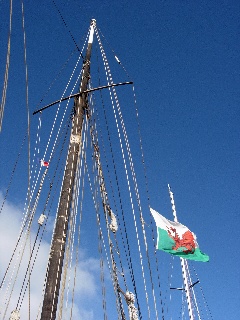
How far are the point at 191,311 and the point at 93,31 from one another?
57.8 feet

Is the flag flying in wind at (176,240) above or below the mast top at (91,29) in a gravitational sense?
below

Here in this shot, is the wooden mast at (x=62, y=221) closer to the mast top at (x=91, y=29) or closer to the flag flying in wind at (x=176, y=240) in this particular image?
the mast top at (x=91, y=29)

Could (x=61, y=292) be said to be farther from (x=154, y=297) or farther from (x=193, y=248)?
(x=193, y=248)

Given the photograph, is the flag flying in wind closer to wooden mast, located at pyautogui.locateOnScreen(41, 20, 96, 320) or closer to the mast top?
wooden mast, located at pyautogui.locateOnScreen(41, 20, 96, 320)

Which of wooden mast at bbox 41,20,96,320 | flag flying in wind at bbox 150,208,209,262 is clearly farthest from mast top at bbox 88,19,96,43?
flag flying in wind at bbox 150,208,209,262

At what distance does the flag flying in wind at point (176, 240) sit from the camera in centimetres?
1514

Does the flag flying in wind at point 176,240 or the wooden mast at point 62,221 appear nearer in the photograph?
the wooden mast at point 62,221

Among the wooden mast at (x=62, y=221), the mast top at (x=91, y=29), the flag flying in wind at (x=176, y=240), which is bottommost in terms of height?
the wooden mast at (x=62, y=221)

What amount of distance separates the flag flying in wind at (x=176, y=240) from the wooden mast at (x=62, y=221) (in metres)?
5.91

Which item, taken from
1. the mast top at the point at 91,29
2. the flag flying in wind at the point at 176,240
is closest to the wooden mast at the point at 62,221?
the mast top at the point at 91,29

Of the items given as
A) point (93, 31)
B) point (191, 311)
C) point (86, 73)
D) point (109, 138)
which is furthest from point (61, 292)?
point (191, 311)

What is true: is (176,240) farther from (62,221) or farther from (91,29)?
(91,29)

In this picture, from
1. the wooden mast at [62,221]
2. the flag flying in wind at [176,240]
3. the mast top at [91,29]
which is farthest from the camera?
the mast top at [91,29]

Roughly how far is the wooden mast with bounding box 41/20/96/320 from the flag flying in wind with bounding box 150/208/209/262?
5.91 meters
